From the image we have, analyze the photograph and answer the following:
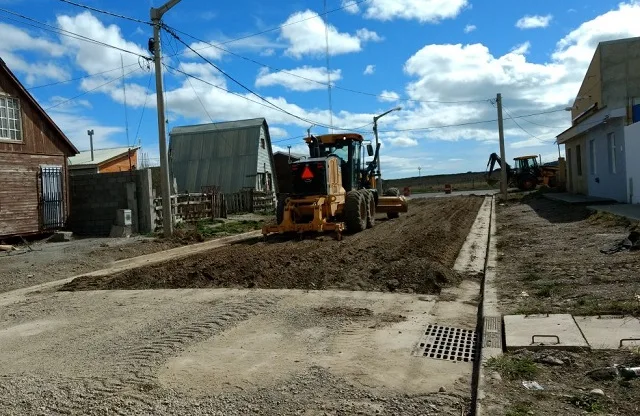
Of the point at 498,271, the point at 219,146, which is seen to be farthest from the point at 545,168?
the point at 498,271

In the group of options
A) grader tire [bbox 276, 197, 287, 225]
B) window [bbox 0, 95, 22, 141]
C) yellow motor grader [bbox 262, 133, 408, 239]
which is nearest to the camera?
yellow motor grader [bbox 262, 133, 408, 239]

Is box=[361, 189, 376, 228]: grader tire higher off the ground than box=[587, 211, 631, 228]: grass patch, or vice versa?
box=[361, 189, 376, 228]: grader tire

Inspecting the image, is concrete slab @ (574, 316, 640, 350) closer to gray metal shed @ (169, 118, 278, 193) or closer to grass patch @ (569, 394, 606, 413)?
grass patch @ (569, 394, 606, 413)

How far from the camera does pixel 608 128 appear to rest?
80.2 feet

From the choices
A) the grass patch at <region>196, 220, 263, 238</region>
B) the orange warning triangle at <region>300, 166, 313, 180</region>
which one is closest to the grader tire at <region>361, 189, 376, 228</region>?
the orange warning triangle at <region>300, 166, 313, 180</region>

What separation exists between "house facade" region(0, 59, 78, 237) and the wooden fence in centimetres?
342

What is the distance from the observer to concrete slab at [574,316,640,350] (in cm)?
575

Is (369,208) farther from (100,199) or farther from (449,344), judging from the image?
(449,344)

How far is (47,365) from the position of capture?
19.6ft

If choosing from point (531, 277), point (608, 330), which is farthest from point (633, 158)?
point (608, 330)

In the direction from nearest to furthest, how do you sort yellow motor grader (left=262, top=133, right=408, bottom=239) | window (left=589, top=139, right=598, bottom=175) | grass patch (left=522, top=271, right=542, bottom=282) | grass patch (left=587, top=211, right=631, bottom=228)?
grass patch (left=522, top=271, right=542, bottom=282)
grass patch (left=587, top=211, right=631, bottom=228)
yellow motor grader (left=262, top=133, right=408, bottom=239)
window (left=589, top=139, right=598, bottom=175)

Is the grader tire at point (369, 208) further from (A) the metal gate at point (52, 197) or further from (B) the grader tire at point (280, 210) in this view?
(A) the metal gate at point (52, 197)

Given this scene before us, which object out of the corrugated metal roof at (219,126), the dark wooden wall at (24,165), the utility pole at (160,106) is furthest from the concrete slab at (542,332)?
the corrugated metal roof at (219,126)

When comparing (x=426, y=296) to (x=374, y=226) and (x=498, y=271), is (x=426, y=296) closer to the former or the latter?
(x=498, y=271)
